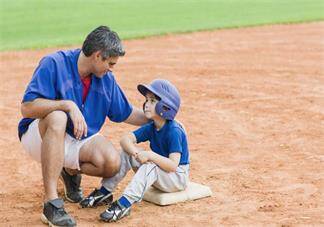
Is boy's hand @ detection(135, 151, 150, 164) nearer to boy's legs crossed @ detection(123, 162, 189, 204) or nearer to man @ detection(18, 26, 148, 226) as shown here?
boy's legs crossed @ detection(123, 162, 189, 204)

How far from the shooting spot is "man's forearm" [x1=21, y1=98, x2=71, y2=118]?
5.70 meters

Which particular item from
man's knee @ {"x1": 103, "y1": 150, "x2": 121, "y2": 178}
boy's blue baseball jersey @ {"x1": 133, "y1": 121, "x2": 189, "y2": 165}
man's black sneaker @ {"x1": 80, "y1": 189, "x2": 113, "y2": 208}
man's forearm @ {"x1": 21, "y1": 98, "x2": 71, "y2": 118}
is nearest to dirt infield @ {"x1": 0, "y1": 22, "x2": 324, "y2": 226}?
man's black sneaker @ {"x1": 80, "y1": 189, "x2": 113, "y2": 208}

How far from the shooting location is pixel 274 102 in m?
9.66

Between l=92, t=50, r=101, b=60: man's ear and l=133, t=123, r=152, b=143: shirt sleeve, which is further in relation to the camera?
l=133, t=123, r=152, b=143: shirt sleeve

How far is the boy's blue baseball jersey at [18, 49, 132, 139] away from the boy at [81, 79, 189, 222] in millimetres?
251

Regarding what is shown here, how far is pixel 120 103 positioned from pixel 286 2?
648 inches

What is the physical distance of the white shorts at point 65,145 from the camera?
5.95 meters

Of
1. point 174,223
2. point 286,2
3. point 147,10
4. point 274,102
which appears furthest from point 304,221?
point 286,2

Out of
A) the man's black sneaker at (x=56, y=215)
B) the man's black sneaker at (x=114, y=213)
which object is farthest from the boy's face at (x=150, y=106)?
the man's black sneaker at (x=56, y=215)

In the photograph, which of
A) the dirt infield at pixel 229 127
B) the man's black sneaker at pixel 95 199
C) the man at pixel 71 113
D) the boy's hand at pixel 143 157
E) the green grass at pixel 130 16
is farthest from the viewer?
the green grass at pixel 130 16

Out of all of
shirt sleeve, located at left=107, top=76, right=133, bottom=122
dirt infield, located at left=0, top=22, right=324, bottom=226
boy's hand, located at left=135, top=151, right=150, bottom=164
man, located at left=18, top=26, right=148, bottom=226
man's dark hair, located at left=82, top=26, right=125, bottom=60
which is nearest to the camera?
man, located at left=18, top=26, right=148, bottom=226

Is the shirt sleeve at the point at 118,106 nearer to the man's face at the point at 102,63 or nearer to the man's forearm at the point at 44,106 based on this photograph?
the man's face at the point at 102,63

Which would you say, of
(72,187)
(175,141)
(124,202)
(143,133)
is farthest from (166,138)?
(72,187)

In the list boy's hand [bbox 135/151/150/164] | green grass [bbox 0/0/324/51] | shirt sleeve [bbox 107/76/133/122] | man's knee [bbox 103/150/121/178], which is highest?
shirt sleeve [bbox 107/76/133/122]
